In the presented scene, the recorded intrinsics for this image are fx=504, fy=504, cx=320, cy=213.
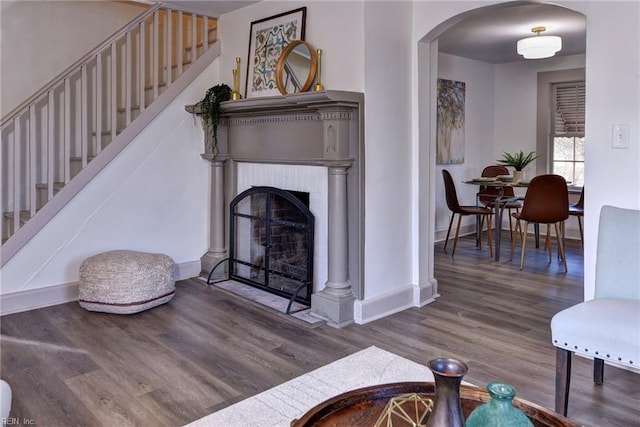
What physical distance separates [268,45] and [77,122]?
200 cm

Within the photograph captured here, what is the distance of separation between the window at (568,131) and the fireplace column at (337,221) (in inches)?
175

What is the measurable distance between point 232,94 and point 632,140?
3.01 m

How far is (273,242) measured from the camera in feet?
13.3

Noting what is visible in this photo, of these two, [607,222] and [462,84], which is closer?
[607,222]

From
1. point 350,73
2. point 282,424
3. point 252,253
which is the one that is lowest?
point 282,424

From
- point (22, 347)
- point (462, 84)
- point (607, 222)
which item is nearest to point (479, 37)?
point (462, 84)

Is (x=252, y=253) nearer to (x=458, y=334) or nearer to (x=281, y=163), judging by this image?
(x=281, y=163)

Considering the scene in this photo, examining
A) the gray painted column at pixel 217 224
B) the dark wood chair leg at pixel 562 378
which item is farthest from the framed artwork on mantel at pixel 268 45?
the dark wood chair leg at pixel 562 378

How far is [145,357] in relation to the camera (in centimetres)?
286

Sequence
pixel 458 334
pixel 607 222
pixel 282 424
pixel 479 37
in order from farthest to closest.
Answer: pixel 479 37
pixel 458 334
pixel 607 222
pixel 282 424

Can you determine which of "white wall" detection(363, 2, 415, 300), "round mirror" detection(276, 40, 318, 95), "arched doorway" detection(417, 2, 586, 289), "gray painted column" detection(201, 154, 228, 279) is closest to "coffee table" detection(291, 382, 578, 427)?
"white wall" detection(363, 2, 415, 300)

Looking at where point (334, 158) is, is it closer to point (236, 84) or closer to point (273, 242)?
point (273, 242)

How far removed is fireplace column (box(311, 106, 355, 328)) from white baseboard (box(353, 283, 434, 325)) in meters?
0.07

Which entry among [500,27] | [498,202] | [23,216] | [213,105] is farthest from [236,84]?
[498,202]
